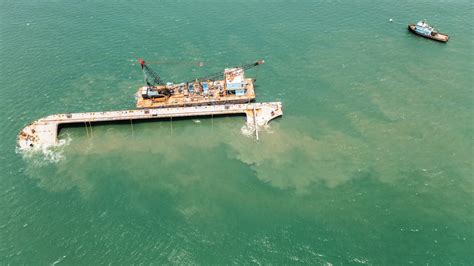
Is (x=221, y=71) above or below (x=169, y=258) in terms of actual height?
above

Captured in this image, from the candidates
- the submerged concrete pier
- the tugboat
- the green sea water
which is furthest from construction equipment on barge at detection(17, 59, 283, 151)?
the tugboat

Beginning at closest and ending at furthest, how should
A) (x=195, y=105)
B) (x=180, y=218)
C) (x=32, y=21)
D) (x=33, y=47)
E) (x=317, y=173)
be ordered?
(x=180, y=218)
(x=317, y=173)
(x=195, y=105)
(x=33, y=47)
(x=32, y=21)

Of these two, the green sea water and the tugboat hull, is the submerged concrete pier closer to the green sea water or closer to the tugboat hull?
the green sea water

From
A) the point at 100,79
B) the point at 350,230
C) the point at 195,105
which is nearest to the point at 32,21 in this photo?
the point at 100,79

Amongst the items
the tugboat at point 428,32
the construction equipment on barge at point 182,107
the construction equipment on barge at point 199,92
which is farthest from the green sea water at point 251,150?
the construction equipment on barge at point 199,92

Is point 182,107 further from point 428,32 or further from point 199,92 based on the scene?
point 428,32

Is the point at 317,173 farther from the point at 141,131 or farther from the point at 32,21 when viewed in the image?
the point at 32,21

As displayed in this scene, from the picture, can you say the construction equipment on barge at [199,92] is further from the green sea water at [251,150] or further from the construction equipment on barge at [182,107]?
the green sea water at [251,150]
